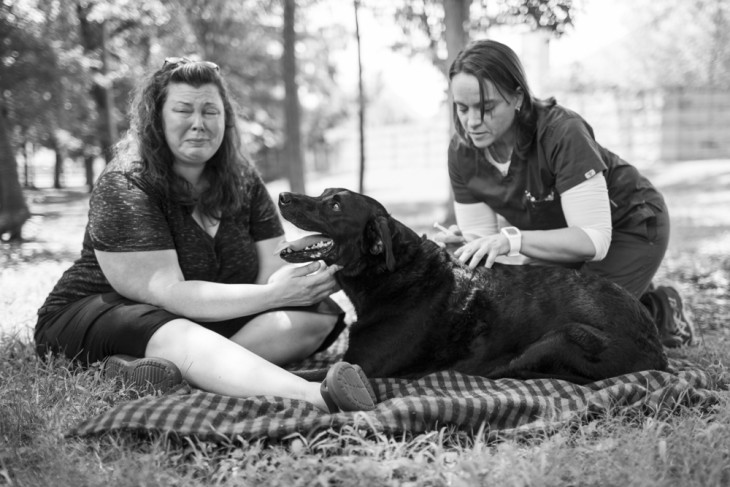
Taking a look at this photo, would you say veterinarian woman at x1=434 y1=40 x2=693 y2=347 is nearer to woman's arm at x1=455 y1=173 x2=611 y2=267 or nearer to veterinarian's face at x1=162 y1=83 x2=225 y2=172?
woman's arm at x1=455 y1=173 x2=611 y2=267

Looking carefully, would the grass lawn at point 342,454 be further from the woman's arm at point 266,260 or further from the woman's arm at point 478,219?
the woman's arm at point 478,219

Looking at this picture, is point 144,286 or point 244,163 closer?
point 144,286

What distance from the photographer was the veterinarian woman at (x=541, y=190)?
3.07 m

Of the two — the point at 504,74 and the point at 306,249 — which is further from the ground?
the point at 504,74

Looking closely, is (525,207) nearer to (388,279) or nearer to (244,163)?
(388,279)

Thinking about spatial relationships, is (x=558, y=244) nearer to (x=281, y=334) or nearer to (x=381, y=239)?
(x=381, y=239)

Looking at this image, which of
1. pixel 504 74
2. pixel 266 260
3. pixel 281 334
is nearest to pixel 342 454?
pixel 281 334

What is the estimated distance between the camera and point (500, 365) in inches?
114

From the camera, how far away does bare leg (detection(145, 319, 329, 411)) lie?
8.36 ft

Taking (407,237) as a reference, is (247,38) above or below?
above

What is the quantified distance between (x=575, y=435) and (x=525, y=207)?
4.76 feet

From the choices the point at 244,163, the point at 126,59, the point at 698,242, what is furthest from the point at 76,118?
the point at 698,242

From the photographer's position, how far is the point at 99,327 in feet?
9.57

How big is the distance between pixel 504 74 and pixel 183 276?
6.14ft
